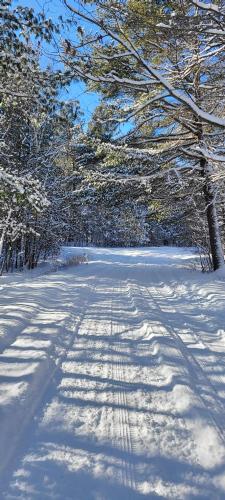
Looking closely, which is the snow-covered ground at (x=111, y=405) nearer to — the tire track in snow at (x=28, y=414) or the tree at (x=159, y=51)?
the tire track in snow at (x=28, y=414)

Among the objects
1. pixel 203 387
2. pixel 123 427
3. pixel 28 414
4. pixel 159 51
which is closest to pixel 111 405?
pixel 123 427

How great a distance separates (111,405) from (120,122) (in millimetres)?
7798

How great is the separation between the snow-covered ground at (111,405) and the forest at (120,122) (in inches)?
87.6

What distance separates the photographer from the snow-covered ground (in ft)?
7.84

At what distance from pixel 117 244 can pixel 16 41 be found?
43125 millimetres

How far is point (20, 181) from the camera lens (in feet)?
18.8

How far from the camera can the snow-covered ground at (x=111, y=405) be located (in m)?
2.39

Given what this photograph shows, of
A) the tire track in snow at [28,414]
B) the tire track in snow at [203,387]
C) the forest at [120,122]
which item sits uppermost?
the forest at [120,122]

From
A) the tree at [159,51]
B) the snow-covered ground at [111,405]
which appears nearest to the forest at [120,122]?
the tree at [159,51]

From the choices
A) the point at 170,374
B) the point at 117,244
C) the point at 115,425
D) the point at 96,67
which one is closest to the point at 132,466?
the point at 115,425

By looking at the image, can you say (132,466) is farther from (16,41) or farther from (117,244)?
(117,244)

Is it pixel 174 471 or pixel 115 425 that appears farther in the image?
pixel 115 425

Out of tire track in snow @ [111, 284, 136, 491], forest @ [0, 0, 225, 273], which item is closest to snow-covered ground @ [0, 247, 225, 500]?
tire track in snow @ [111, 284, 136, 491]

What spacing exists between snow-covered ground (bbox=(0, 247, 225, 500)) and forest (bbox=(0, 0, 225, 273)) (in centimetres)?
223
